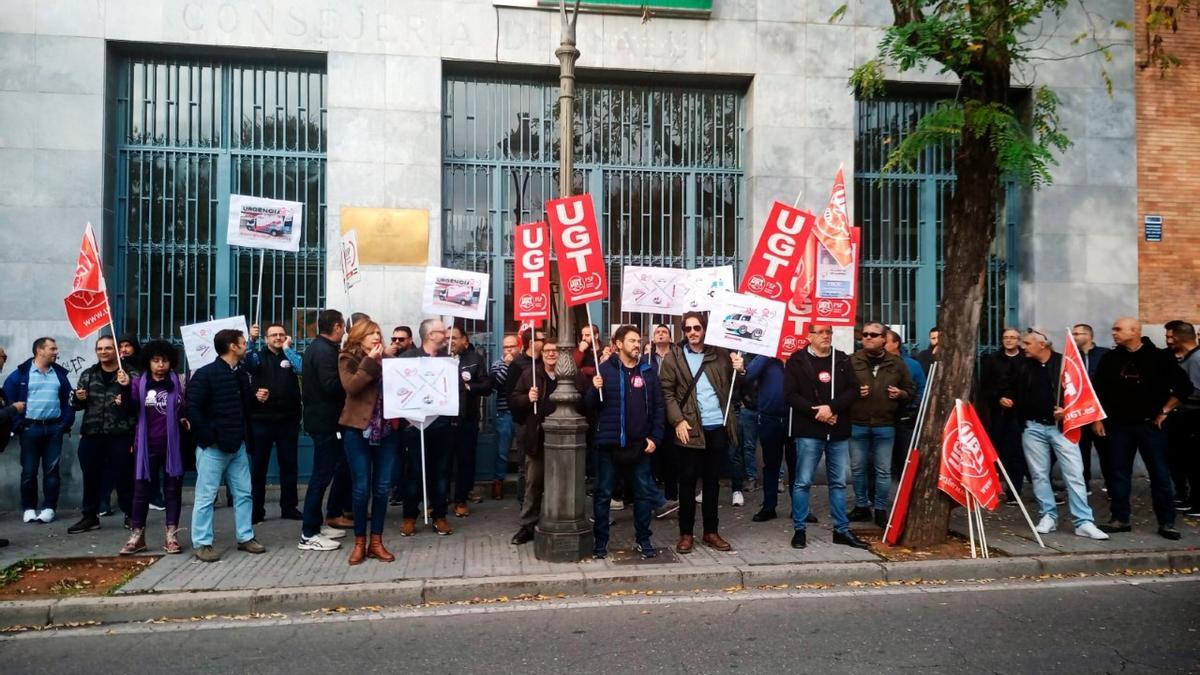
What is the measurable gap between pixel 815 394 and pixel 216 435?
5455 millimetres

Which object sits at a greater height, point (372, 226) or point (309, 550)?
point (372, 226)

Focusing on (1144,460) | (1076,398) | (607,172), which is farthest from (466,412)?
(1144,460)

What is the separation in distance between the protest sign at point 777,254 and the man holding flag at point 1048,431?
8.86 ft

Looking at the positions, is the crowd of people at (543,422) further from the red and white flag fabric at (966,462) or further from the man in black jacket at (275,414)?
the red and white flag fabric at (966,462)

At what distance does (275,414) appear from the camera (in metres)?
9.41

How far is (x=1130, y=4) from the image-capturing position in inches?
508

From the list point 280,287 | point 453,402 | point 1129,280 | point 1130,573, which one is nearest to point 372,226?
point 280,287

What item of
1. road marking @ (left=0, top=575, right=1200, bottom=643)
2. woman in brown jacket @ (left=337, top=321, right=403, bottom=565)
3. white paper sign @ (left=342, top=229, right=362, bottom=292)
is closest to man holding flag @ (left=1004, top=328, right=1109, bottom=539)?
road marking @ (left=0, top=575, right=1200, bottom=643)

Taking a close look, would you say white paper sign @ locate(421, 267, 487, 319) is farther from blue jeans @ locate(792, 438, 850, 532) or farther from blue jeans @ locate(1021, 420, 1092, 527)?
blue jeans @ locate(1021, 420, 1092, 527)

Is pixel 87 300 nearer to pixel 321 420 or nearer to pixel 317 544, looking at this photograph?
pixel 321 420

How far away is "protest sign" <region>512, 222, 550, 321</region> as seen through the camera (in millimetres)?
8406

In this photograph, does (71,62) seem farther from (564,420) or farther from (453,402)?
(564,420)

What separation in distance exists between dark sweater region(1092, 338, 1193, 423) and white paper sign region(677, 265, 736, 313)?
160 inches

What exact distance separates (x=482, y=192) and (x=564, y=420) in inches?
212
